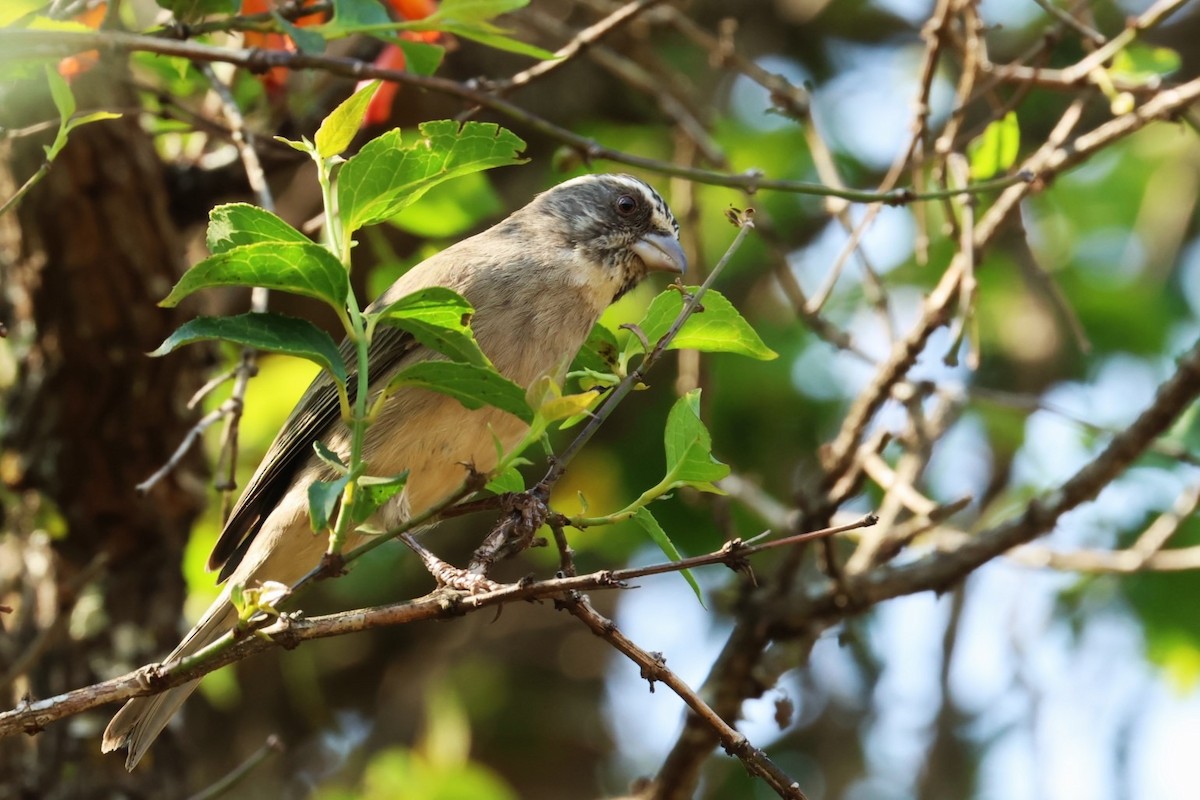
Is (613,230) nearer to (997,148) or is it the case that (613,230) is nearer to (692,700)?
(997,148)

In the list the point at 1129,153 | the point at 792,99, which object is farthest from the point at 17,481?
the point at 1129,153

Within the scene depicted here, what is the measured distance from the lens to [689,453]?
2395mm

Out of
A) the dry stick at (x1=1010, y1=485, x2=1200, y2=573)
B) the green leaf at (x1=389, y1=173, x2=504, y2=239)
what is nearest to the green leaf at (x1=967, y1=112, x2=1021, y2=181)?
the dry stick at (x1=1010, y1=485, x2=1200, y2=573)

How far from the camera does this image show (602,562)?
6.54 m

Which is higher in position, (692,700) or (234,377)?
(692,700)

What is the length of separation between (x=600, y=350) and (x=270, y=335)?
0.71 metres

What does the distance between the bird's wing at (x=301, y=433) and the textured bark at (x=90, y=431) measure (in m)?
0.52

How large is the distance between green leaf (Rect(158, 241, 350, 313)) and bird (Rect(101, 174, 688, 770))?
1.22 meters

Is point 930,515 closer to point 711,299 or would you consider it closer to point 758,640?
point 758,640

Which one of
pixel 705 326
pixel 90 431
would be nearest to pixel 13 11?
pixel 705 326

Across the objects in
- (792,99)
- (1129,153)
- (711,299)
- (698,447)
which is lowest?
(698,447)

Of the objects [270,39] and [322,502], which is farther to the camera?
[270,39]

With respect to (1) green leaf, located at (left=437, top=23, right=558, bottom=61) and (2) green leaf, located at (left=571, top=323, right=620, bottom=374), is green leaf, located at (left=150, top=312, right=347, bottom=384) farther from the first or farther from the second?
(1) green leaf, located at (left=437, top=23, right=558, bottom=61)

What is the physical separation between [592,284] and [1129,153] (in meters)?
4.19
